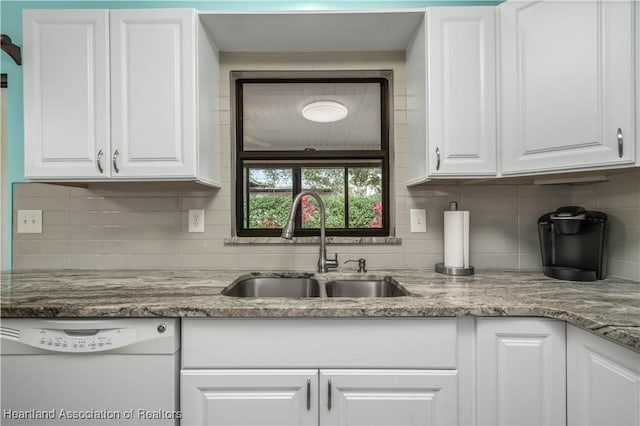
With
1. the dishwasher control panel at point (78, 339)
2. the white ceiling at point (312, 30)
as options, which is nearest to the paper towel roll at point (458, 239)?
the white ceiling at point (312, 30)

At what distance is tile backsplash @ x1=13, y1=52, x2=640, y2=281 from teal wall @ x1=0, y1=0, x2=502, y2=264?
197 millimetres

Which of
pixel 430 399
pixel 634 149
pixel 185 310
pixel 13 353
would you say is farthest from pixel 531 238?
pixel 13 353

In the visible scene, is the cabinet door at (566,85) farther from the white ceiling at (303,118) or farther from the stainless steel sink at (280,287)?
the stainless steel sink at (280,287)

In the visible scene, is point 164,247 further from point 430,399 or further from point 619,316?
point 619,316

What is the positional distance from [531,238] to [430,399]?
1126 millimetres

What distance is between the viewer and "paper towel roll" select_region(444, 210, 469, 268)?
5.12 feet

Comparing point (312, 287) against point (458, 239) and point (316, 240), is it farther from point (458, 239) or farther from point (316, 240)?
point (458, 239)

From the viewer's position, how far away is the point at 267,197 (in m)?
1.85

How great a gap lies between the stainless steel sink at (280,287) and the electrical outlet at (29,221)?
3.88 ft

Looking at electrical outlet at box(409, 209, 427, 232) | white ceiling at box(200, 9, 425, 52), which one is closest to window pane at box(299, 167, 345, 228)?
electrical outlet at box(409, 209, 427, 232)

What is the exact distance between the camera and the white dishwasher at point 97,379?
1067mm

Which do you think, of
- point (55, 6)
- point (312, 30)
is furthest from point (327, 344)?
point (55, 6)

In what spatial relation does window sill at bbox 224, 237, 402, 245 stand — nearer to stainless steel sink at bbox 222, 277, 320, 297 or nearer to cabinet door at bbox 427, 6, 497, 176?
stainless steel sink at bbox 222, 277, 320, 297

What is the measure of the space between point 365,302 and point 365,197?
2.75 feet
